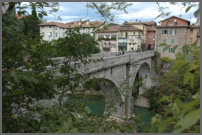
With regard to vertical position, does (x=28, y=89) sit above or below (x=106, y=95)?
above

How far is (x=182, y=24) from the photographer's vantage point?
25.2m

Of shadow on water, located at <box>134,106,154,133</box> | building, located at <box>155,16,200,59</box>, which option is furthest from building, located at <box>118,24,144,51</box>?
shadow on water, located at <box>134,106,154,133</box>

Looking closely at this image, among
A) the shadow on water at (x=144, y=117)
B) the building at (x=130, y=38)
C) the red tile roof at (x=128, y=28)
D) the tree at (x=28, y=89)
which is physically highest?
the red tile roof at (x=128, y=28)

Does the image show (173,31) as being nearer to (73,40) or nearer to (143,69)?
(143,69)

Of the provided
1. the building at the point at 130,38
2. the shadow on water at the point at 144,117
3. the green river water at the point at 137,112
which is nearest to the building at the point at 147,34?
the building at the point at 130,38

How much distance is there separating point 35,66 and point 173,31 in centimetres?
2519

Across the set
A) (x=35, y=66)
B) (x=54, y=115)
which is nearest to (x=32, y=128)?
(x=54, y=115)

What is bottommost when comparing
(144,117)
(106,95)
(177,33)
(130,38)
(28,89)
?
(144,117)

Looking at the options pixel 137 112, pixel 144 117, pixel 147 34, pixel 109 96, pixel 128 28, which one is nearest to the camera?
pixel 109 96

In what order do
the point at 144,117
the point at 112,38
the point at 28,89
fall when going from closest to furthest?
the point at 28,89
the point at 144,117
the point at 112,38

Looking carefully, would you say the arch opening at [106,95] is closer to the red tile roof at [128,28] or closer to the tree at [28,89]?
the tree at [28,89]

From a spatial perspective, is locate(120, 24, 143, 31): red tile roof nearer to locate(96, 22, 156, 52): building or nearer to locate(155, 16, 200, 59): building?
locate(96, 22, 156, 52): building

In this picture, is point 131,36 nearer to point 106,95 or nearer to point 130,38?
point 130,38

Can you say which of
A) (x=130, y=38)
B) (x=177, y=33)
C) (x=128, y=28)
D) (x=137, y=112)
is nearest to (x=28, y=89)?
Answer: (x=137, y=112)
